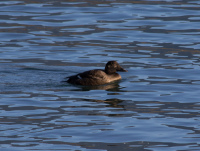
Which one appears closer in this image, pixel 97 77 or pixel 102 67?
pixel 97 77

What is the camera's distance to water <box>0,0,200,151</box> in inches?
358

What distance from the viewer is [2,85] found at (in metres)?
13.5

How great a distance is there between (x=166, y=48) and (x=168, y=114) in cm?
796

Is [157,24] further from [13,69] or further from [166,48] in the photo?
[13,69]

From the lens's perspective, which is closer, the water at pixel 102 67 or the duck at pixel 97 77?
the water at pixel 102 67

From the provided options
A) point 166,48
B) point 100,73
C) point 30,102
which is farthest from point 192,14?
point 30,102

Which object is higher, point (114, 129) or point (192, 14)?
point (192, 14)

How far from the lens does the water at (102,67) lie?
910 cm

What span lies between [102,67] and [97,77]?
203cm

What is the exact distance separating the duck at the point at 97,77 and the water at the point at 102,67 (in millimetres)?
285

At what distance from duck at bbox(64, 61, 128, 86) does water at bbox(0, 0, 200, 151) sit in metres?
0.28

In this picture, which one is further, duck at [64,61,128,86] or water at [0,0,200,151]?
duck at [64,61,128,86]

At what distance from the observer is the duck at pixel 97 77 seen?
14086 mm

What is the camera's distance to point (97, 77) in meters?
14.4
